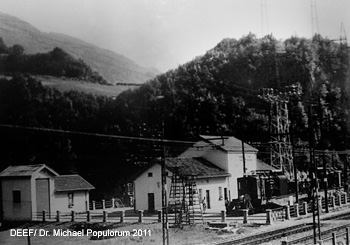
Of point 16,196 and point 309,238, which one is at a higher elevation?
point 16,196

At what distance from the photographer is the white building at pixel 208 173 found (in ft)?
114

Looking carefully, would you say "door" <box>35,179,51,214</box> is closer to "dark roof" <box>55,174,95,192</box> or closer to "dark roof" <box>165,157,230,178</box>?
"dark roof" <box>55,174,95,192</box>

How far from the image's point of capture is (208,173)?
117ft

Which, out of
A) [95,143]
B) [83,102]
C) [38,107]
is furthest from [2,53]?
[95,143]

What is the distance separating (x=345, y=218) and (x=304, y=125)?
101 feet

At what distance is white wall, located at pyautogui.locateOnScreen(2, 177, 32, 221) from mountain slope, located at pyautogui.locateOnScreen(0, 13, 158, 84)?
6487 millimetres

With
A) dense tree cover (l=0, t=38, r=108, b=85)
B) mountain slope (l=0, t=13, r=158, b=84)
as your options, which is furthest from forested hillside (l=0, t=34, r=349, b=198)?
dense tree cover (l=0, t=38, r=108, b=85)

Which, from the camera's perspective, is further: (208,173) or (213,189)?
(213,189)

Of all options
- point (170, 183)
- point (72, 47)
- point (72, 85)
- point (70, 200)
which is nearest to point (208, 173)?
point (170, 183)

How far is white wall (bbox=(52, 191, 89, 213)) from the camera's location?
99.9 ft

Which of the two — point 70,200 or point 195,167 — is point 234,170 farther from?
point 70,200

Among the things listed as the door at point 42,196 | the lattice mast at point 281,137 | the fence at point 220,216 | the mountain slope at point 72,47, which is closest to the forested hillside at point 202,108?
the door at point 42,196

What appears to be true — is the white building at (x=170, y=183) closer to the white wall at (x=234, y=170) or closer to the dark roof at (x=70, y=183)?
the white wall at (x=234, y=170)

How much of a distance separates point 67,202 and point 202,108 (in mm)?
26993
